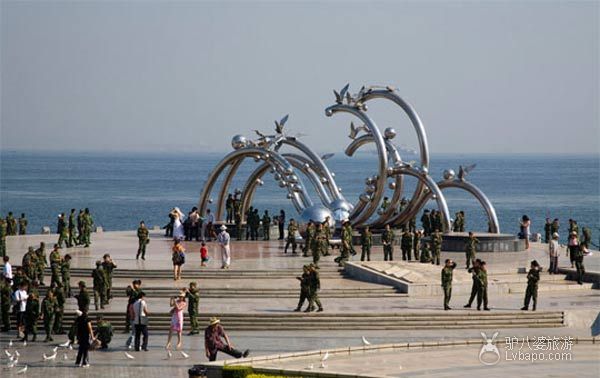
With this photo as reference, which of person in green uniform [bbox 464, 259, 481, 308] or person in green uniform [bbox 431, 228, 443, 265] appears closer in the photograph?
person in green uniform [bbox 464, 259, 481, 308]

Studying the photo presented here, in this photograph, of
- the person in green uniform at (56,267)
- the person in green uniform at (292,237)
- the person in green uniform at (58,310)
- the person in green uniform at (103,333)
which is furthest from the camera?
the person in green uniform at (292,237)

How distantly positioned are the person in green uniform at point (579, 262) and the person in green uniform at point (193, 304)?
11430 mm

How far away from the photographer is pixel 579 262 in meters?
36.2

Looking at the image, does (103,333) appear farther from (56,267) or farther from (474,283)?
(474,283)

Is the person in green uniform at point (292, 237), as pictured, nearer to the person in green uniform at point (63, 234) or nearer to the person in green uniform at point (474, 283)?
the person in green uniform at point (63, 234)

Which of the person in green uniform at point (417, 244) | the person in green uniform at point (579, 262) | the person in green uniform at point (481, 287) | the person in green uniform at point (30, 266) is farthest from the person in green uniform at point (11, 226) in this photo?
the person in green uniform at point (481, 287)

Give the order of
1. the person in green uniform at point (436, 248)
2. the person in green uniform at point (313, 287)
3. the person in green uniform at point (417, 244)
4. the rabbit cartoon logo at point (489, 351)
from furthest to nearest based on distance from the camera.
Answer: the person in green uniform at point (417, 244) → the person in green uniform at point (436, 248) → the person in green uniform at point (313, 287) → the rabbit cartoon logo at point (489, 351)

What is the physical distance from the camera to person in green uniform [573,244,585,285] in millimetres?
36000

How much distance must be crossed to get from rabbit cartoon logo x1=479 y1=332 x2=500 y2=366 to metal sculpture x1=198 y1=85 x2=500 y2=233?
1518 cm

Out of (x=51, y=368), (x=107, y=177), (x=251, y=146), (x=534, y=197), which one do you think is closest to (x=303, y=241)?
(x=251, y=146)

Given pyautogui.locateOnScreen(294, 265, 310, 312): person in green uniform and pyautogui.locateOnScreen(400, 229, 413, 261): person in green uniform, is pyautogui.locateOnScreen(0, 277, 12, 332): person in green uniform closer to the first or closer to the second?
pyautogui.locateOnScreen(294, 265, 310, 312): person in green uniform

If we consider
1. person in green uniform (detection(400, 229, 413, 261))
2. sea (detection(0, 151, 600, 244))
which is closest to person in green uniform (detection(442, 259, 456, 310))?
person in green uniform (detection(400, 229, 413, 261))

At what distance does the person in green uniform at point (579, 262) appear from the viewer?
3600 cm

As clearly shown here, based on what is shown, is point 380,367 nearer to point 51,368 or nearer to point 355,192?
point 51,368
